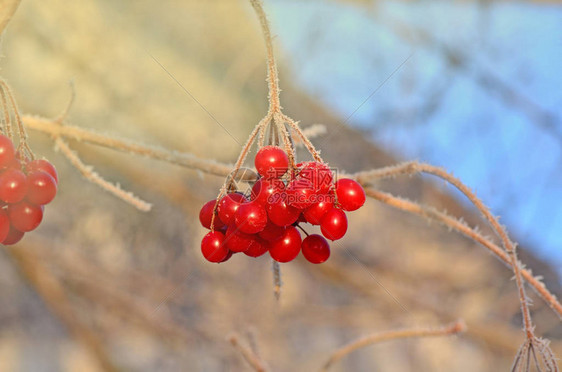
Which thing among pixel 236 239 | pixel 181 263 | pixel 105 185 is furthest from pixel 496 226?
pixel 181 263

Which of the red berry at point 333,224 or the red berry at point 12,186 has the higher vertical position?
the red berry at point 333,224

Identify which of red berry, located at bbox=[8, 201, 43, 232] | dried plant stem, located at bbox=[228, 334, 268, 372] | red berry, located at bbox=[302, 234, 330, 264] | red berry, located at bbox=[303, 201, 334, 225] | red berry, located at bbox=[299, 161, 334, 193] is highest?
red berry, located at bbox=[299, 161, 334, 193]

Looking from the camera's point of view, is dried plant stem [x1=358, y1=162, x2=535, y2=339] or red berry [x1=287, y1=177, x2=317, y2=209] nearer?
red berry [x1=287, y1=177, x2=317, y2=209]

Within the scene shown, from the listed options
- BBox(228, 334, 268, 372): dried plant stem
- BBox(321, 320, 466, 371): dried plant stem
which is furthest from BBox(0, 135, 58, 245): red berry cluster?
BBox(321, 320, 466, 371): dried plant stem

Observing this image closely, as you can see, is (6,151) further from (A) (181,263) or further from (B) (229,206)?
(A) (181,263)

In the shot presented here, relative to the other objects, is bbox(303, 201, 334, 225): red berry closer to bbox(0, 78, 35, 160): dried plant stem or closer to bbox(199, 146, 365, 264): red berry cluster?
bbox(199, 146, 365, 264): red berry cluster

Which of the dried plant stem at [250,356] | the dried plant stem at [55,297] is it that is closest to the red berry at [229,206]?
the dried plant stem at [250,356]

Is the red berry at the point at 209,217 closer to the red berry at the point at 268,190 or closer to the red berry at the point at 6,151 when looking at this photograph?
the red berry at the point at 268,190
